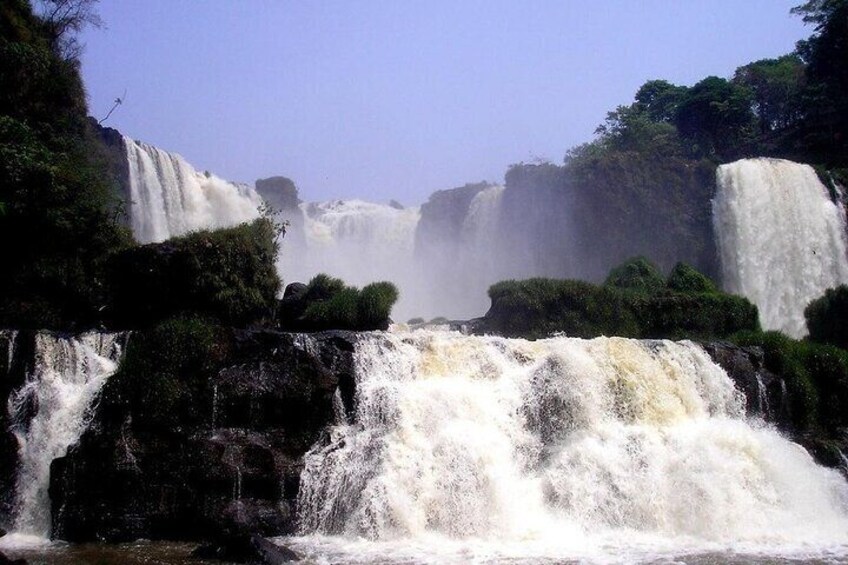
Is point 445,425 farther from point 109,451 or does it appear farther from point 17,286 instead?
point 17,286

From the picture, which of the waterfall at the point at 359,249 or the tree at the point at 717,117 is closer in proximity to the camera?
the waterfall at the point at 359,249

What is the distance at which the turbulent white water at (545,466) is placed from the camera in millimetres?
12953

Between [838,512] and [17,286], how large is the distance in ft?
57.5

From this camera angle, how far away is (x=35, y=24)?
24.8m

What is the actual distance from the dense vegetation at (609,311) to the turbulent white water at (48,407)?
11566 mm

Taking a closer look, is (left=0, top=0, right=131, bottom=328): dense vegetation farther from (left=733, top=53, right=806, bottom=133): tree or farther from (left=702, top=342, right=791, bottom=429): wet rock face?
(left=733, top=53, right=806, bottom=133): tree

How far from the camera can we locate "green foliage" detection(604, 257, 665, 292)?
2898cm

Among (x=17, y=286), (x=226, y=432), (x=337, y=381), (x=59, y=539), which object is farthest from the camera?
(x=17, y=286)

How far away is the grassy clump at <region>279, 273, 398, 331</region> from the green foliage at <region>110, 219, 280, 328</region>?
1446 mm

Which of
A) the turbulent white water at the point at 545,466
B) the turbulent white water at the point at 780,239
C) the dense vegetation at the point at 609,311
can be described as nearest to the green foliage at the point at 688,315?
the dense vegetation at the point at 609,311

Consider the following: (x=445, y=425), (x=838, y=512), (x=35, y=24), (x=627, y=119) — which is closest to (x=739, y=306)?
(x=838, y=512)

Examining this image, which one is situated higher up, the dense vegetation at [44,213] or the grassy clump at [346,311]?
the dense vegetation at [44,213]

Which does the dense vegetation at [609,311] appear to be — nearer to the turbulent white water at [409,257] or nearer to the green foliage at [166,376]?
the green foliage at [166,376]

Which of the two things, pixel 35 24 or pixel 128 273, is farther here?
pixel 35 24
